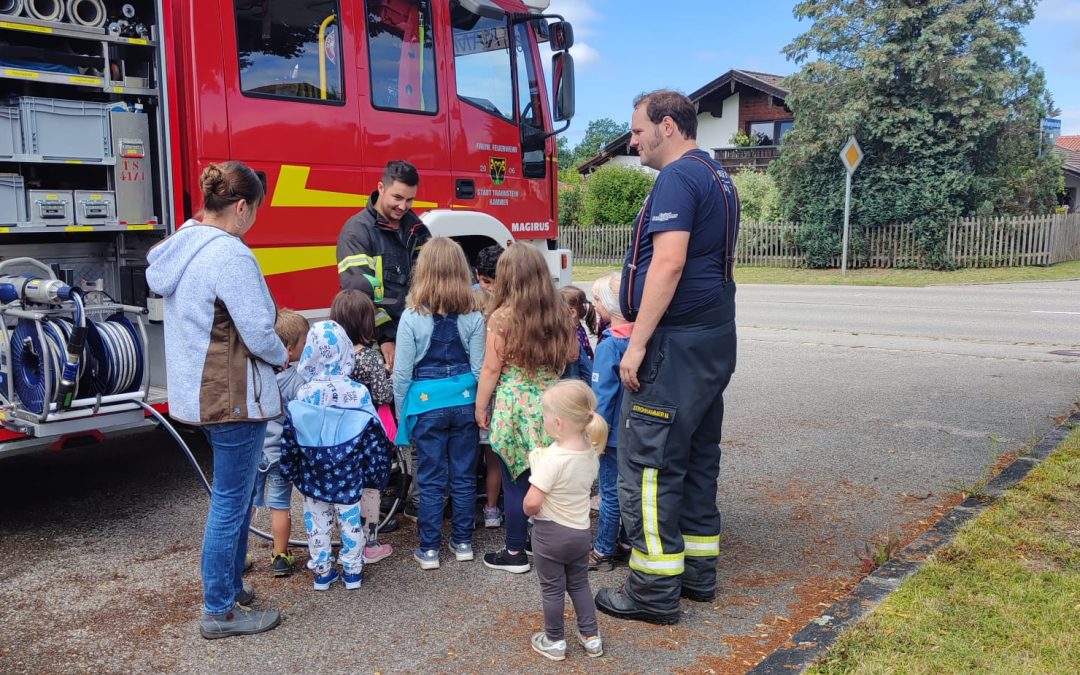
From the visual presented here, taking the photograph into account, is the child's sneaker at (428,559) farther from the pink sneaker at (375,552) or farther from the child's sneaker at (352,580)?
the child's sneaker at (352,580)

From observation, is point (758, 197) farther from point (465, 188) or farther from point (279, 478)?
point (279, 478)

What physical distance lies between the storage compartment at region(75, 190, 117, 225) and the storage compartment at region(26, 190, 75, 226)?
47 mm

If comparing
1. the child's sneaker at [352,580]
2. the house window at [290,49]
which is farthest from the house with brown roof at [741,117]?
the child's sneaker at [352,580]

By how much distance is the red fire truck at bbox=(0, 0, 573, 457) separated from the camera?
4656 millimetres

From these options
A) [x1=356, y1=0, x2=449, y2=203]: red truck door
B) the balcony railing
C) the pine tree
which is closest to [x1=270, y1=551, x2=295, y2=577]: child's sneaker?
[x1=356, y1=0, x2=449, y2=203]: red truck door

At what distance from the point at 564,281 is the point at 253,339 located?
5165mm

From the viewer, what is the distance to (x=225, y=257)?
3484mm

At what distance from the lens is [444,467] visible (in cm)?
454

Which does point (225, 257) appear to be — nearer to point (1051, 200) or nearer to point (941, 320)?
point (941, 320)

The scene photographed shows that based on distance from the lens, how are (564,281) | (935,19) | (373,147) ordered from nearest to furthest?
1. (373,147)
2. (564,281)
3. (935,19)

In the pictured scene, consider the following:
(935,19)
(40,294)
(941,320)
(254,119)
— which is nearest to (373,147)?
(254,119)

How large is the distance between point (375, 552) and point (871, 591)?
2.37 m

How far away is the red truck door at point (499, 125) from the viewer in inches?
275

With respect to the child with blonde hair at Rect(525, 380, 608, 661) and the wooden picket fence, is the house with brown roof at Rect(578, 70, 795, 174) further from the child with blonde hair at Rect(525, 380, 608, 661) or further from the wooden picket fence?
the child with blonde hair at Rect(525, 380, 608, 661)
